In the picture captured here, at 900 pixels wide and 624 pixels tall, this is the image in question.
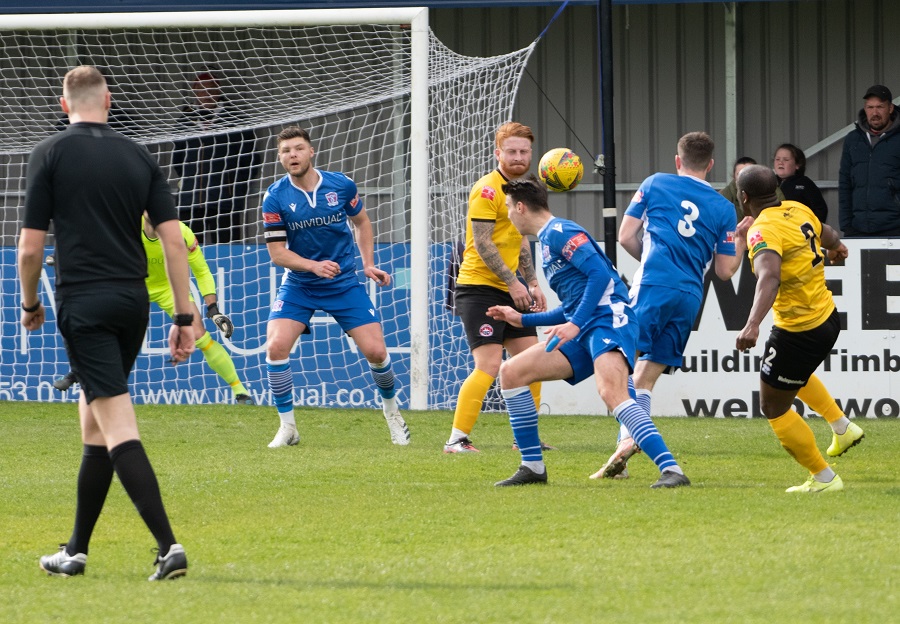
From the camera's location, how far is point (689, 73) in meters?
16.8

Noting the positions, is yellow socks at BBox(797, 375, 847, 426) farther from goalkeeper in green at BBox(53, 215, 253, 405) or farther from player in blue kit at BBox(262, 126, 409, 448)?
goalkeeper in green at BBox(53, 215, 253, 405)

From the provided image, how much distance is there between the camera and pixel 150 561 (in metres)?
5.30

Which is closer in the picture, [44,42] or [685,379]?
[685,379]

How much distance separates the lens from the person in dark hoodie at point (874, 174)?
1306 centimetres

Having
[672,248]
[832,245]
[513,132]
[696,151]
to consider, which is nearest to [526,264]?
[513,132]

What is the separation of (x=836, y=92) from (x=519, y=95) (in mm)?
3905

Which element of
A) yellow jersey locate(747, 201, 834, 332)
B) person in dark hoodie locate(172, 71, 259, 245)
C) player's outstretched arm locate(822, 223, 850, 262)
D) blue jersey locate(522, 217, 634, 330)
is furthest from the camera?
person in dark hoodie locate(172, 71, 259, 245)

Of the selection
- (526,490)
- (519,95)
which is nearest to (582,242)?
(526,490)

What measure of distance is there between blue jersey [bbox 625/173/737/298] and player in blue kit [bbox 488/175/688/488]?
0.68 m

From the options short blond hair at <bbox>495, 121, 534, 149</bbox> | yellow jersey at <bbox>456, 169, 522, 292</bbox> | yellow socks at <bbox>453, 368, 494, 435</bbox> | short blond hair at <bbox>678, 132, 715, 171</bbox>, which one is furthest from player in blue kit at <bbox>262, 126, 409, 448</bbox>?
short blond hair at <bbox>678, 132, 715, 171</bbox>

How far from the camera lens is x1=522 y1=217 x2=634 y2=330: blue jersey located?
6852 millimetres

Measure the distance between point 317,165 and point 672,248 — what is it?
8623mm

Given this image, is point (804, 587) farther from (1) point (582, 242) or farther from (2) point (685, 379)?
(2) point (685, 379)

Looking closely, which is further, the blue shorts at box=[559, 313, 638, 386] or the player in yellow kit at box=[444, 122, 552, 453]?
the player in yellow kit at box=[444, 122, 552, 453]
